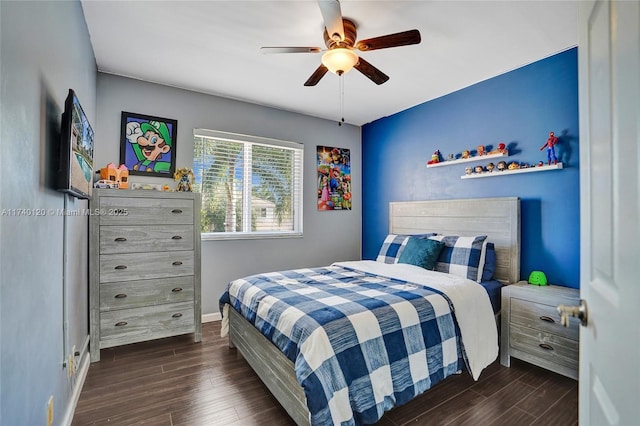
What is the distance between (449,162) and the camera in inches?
138

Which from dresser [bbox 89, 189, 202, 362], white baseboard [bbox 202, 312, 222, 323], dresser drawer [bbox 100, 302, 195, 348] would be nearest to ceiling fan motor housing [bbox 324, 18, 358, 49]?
dresser [bbox 89, 189, 202, 362]

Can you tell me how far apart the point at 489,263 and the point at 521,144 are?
3.84ft

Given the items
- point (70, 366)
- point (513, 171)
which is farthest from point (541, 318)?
point (70, 366)

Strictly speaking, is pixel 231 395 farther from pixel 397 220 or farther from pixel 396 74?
pixel 396 74

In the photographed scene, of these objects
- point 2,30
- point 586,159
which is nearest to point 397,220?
point 586,159

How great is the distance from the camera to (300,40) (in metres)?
2.49

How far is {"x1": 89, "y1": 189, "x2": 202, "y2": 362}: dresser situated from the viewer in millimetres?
2598

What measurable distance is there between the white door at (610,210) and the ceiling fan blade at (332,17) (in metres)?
1.19

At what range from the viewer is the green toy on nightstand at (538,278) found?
8.76 feet

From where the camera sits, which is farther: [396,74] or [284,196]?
[284,196]

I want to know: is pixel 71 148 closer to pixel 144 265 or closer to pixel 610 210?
pixel 144 265

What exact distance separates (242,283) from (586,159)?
7.69 feet

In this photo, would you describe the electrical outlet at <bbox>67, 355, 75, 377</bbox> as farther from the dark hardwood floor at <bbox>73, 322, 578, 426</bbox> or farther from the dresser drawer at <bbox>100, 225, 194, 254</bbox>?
the dresser drawer at <bbox>100, 225, 194, 254</bbox>

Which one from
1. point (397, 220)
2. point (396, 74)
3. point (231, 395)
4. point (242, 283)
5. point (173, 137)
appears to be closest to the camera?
point (231, 395)
